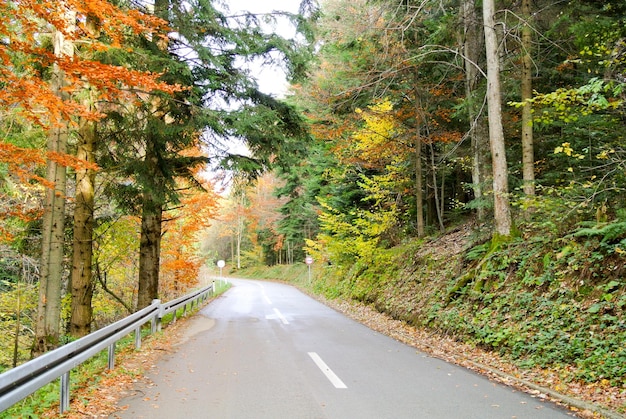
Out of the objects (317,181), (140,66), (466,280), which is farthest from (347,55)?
(317,181)

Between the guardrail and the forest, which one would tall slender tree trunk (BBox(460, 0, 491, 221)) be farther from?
the guardrail

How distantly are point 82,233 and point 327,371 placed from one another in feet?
21.5

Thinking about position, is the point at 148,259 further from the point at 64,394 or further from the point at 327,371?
the point at 64,394

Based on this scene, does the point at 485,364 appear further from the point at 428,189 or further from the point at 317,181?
the point at 317,181

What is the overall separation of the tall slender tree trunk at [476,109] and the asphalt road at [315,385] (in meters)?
5.24

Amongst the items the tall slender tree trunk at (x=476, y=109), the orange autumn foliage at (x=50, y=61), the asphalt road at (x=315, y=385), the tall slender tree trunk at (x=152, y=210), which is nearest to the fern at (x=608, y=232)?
the asphalt road at (x=315, y=385)

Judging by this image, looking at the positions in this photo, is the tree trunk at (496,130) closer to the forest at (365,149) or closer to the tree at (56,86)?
the forest at (365,149)

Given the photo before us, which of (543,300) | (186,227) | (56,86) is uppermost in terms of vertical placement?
(56,86)

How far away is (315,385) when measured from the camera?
6.03m

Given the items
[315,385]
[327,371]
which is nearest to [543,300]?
[327,371]

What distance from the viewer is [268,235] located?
50406 mm

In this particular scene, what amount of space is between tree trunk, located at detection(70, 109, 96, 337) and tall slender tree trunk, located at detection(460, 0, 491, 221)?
9528 mm

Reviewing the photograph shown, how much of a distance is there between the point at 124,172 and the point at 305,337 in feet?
21.1

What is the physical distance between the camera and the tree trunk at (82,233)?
971 cm
